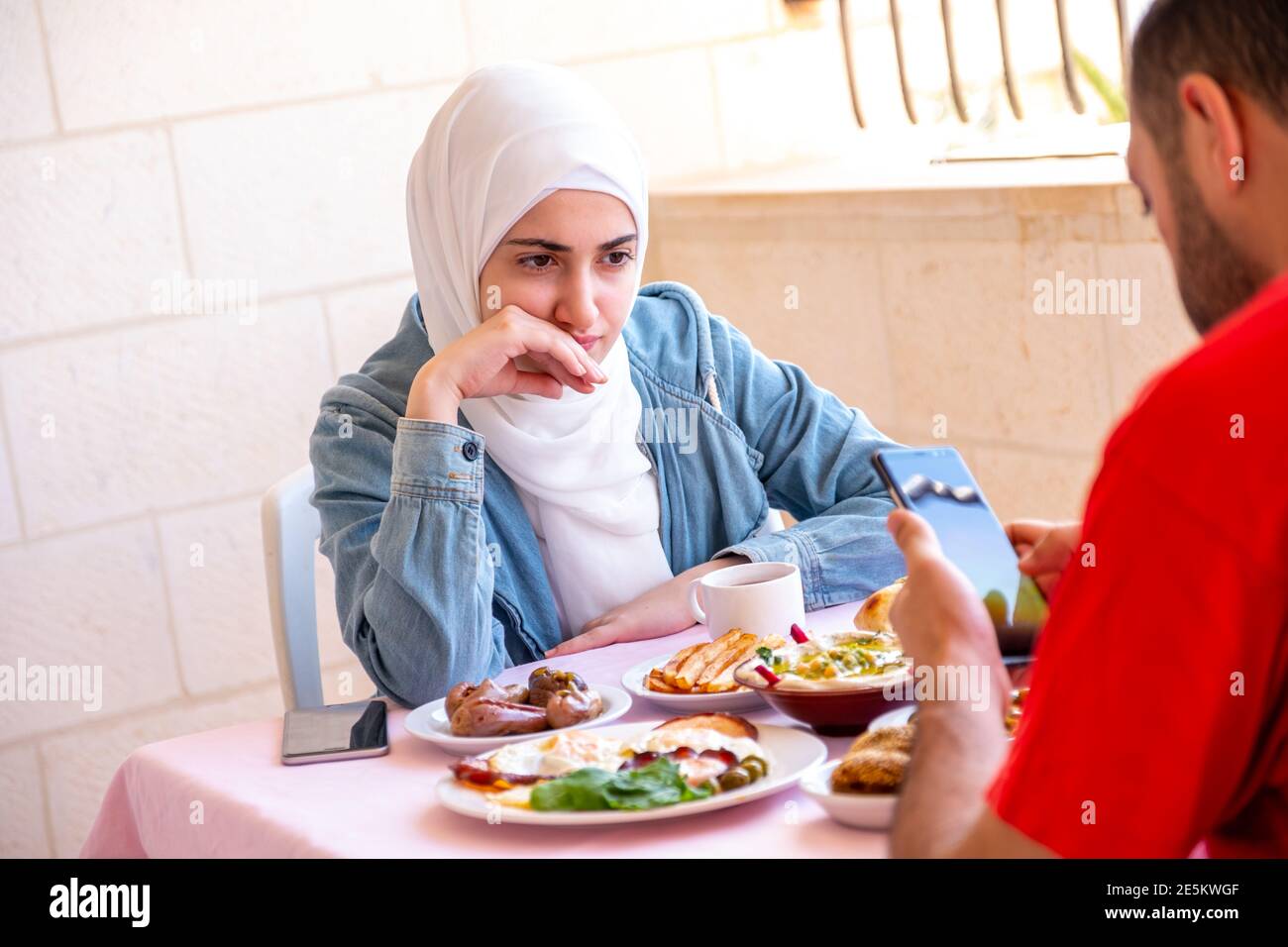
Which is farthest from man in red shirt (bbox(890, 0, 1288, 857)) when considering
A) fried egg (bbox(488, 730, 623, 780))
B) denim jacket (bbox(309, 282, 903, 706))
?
denim jacket (bbox(309, 282, 903, 706))

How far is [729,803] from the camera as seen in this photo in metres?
1.13

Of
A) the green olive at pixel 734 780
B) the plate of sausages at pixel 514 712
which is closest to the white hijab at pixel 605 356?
the plate of sausages at pixel 514 712

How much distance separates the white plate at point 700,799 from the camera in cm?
112

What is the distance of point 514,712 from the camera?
1399mm

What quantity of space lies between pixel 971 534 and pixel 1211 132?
421 mm

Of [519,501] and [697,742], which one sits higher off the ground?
[519,501]

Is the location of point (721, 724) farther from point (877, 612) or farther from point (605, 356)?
point (605, 356)

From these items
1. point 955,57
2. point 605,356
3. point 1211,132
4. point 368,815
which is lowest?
point 368,815

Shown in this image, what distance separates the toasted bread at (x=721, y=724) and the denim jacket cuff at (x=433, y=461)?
0.49 metres

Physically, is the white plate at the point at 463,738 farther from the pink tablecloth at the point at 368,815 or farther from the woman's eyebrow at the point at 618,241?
the woman's eyebrow at the point at 618,241

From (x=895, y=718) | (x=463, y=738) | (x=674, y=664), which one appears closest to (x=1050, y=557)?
(x=895, y=718)

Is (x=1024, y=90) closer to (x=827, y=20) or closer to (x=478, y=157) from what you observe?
(x=827, y=20)

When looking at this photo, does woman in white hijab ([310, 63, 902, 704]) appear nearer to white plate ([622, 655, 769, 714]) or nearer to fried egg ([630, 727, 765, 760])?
white plate ([622, 655, 769, 714])
